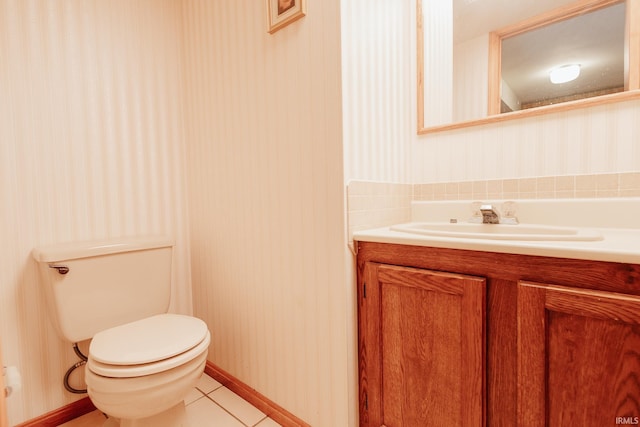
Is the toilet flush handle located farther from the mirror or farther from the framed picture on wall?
the mirror

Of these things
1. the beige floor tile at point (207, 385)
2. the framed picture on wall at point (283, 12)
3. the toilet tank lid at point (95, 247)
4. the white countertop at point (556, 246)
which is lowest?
the beige floor tile at point (207, 385)

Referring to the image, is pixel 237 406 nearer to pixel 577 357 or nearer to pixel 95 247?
pixel 95 247

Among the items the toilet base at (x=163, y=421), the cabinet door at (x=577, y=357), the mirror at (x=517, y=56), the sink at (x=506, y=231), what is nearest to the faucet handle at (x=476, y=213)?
the sink at (x=506, y=231)

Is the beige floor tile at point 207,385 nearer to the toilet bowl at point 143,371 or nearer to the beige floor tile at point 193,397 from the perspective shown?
the beige floor tile at point 193,397

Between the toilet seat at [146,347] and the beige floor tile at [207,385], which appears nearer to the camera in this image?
the toilet seat at [146,347]

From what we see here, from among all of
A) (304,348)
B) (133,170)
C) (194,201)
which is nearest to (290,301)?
(304,348)

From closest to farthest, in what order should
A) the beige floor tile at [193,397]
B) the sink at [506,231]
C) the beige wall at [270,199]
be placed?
the sink at [506,231] < the beige wall at [270,199] < the beige floor tile at [193,397]

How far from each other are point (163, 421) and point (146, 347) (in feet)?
1.15

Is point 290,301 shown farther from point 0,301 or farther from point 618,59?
point 618,59

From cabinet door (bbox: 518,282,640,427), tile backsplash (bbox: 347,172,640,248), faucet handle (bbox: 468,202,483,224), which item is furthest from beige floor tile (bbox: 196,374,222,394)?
faucet handle (bbox: 468,202,483,224)

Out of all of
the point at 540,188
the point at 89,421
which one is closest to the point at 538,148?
the point at 540,188

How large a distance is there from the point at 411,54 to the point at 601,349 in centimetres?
127

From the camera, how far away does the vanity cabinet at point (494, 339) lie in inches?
25.0

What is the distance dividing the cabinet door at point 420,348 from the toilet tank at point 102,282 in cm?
97
